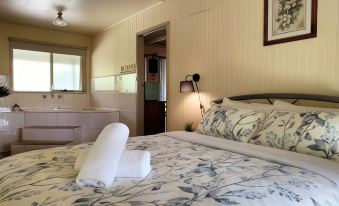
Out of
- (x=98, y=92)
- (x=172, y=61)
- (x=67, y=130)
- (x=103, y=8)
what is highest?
(x=103, y=8)

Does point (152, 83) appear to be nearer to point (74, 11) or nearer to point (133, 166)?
point (74, 11)

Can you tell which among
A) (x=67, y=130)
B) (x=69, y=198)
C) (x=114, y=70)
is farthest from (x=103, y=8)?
(x=69, y=198)

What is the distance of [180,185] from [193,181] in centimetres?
8

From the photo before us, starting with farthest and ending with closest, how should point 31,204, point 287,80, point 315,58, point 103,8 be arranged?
point 103,8
point 287,80
point 315,58
point 31,204

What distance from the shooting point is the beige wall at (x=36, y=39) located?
15.2 ft

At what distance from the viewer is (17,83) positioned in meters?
4.84

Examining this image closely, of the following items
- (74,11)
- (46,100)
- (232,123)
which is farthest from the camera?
(46,100)

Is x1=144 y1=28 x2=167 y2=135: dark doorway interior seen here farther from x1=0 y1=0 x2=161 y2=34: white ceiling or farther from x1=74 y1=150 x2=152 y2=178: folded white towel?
x1=74 y1=150 x2=152 y2=178: folded white towel

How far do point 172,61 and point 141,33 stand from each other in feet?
3.15

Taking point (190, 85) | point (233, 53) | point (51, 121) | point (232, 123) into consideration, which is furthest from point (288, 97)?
point (51, 121)

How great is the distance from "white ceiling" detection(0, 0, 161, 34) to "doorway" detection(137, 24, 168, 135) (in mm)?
487

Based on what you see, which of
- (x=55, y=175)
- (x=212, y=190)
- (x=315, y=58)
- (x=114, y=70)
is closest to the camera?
(x=212, y=190)

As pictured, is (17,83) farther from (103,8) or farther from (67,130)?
(103,8)

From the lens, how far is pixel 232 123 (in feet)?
6.48
